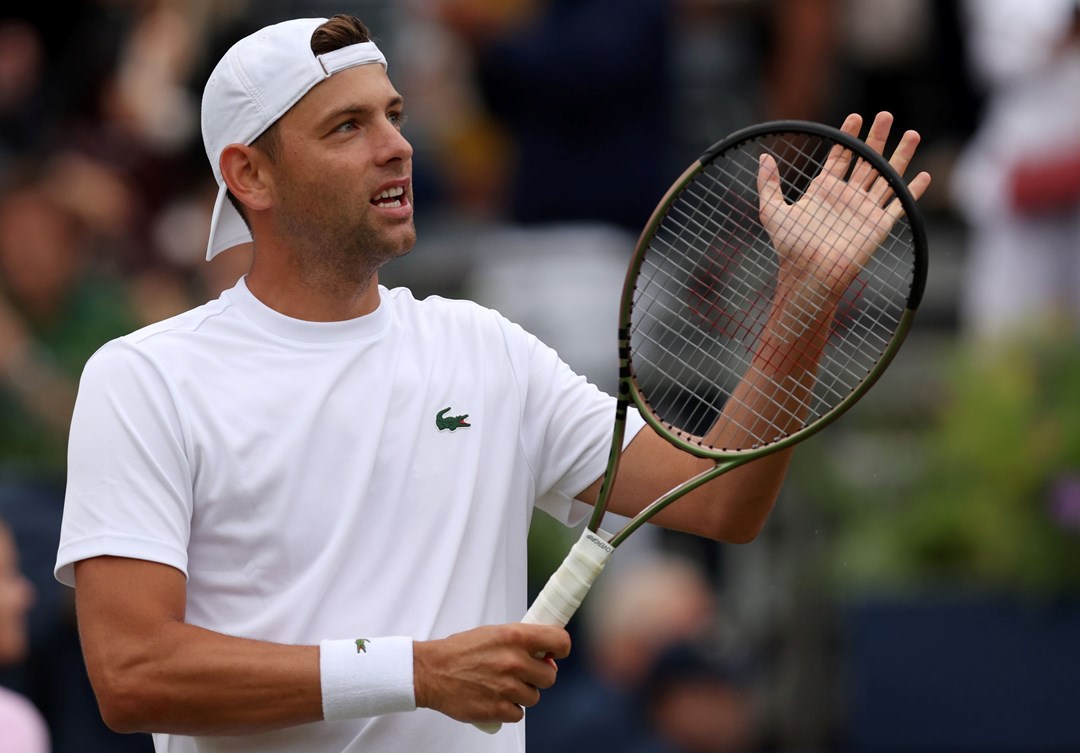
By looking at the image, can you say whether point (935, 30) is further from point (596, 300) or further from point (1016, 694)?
point (1016, 694)

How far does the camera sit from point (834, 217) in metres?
3.23

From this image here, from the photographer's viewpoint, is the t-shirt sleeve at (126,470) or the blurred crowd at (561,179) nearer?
the t-shirt sleeve at (126,470)

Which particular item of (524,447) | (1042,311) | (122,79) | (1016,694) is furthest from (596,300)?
(524,447)

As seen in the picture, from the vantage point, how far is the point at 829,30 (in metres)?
8.80

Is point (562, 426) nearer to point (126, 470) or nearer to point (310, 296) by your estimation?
point (310, 296)

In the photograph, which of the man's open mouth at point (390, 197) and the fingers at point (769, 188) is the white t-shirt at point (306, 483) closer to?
the man's open mouth at point (390, 197)

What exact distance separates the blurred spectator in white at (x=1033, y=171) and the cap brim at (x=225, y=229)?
4.55 m

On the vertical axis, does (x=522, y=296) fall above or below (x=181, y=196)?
below

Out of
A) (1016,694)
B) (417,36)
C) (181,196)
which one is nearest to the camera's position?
(1016,694)

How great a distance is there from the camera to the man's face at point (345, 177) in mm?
3189

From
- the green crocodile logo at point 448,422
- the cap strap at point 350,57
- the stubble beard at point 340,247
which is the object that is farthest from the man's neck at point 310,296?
the cap strap at point 350,57

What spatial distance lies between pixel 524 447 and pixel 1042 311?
4137 millimetres

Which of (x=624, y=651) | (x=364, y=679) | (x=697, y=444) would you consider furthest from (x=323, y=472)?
(x=624, y=651)

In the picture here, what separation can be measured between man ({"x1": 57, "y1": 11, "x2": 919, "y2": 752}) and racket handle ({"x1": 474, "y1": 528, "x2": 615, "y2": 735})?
11 centimetres
